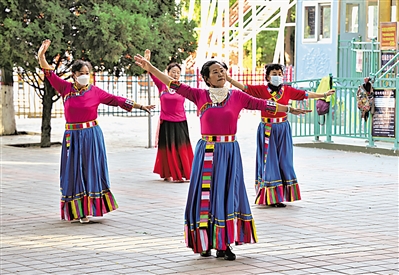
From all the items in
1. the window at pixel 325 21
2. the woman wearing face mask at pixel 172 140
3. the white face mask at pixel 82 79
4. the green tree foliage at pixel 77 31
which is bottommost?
the woman wearing face mask at pixel 172 140

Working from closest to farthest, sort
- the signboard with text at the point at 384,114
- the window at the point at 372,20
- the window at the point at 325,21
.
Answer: the signboard with text at the point at 384,114 → the window at the point at 372,20 → the window at the point at 325,21

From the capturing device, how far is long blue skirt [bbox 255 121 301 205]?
34.2 ft

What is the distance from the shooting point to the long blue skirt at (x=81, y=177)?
31.1ft

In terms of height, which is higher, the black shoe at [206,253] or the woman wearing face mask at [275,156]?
the woman wearing face mask at [275,156]

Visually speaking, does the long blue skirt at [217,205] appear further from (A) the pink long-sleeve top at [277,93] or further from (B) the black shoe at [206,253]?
(A) the pink long-sleeve top at [277,93]

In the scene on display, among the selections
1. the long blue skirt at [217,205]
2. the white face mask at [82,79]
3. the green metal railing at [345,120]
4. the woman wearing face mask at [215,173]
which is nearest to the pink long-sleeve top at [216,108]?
the woman wearing face mask at [215,173]

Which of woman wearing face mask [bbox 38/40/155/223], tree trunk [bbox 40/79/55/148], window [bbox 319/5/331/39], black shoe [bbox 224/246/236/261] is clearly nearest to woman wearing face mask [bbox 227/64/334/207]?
woman wearing face mask [bbox 38/40/155/223]

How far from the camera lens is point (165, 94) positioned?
1305 cm

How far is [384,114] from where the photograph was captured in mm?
16531

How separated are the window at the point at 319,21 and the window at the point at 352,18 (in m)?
0.50

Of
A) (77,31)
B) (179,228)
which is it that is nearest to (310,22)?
(77,31)

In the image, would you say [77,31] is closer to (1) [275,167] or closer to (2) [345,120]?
(2) [345,120]

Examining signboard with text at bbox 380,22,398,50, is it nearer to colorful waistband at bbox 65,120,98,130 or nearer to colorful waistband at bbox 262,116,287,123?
colorful waistband at bbox 262,116,287,123

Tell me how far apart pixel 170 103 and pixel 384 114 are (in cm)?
536
